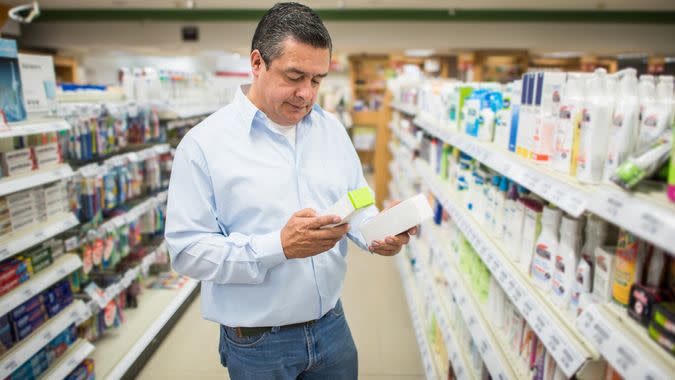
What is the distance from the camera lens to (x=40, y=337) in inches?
88.7

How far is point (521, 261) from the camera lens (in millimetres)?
1786

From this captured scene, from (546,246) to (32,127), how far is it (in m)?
2.26

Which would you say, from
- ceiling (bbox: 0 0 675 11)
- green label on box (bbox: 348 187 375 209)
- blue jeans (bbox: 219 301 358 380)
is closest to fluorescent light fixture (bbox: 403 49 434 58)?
ceiling (bbox: 0 0 675 11)

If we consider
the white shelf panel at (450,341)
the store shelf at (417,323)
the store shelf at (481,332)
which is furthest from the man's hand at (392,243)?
the store shelf at (417,323)

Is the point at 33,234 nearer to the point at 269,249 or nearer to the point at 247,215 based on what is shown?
the point at 247,215

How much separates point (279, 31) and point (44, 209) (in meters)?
1.86

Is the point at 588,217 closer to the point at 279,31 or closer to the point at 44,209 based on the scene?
the point at 279,31

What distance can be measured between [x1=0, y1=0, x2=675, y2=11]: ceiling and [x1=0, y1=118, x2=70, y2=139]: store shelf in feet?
20.4

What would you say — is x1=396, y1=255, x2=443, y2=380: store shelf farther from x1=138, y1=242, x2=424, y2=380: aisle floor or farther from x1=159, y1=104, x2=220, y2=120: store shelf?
x1=159, y1=104, x2=220, y2=120: store shelf

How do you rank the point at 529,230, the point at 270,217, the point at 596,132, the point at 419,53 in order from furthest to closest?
the point at 419,53, the point at 529,230, the point at 270,217, the point at 596,132

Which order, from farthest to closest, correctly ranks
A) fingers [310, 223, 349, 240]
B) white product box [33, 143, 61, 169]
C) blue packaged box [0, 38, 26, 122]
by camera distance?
white product box [33, 143, 61, 169] < blue packaged box [0, 38, 26, 122] < fingers [310, 223, 349, 240]

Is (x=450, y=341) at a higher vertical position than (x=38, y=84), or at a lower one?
lower

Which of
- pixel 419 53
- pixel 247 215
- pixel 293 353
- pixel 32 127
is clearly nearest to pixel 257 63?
pixel 247 215

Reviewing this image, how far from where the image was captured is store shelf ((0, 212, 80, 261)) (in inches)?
81.7
